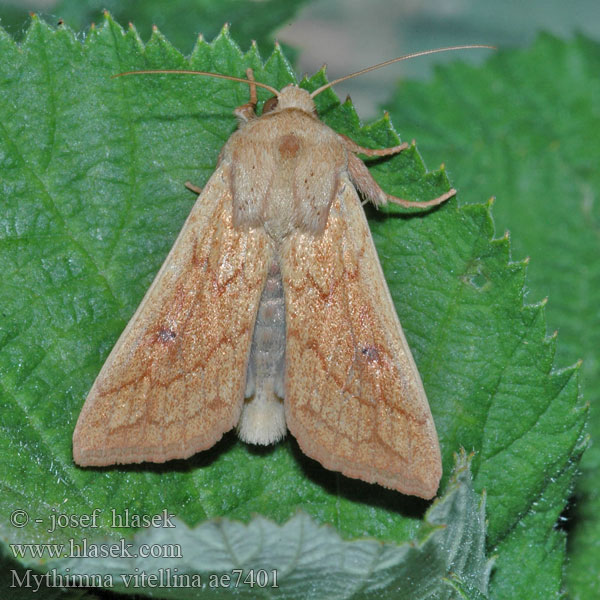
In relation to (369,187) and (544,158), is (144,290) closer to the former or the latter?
(369,187)

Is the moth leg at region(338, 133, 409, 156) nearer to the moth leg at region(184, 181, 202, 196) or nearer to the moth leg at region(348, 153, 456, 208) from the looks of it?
the moth leg at region(348, 153, 456, 208)

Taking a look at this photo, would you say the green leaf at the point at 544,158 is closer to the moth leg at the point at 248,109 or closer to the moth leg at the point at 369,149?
the moth leg at the point at 369,149

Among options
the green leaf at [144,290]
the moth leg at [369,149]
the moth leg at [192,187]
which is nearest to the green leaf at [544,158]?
the green leaf at [144,290]

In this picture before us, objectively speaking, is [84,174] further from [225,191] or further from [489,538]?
[489,538]

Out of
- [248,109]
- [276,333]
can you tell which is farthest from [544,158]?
[276,333]

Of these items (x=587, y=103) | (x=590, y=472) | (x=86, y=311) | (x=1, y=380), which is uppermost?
(x=587, y=103)

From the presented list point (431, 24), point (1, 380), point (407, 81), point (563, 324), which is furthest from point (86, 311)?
point (431, 24)

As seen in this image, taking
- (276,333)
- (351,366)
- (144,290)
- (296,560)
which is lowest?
(296,560)
